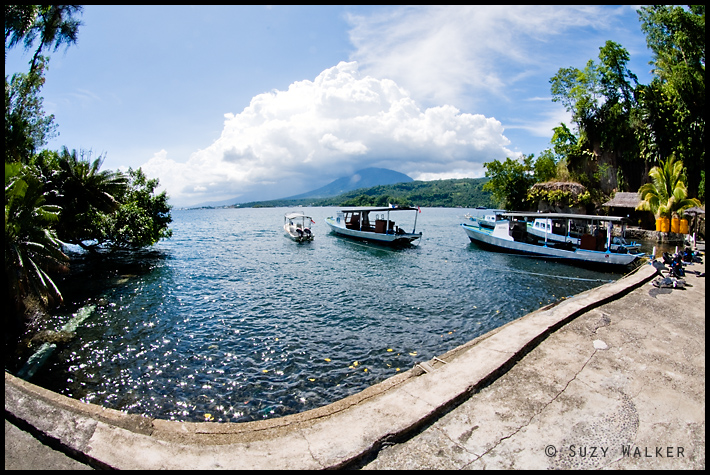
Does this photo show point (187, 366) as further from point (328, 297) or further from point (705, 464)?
point (705, 464)

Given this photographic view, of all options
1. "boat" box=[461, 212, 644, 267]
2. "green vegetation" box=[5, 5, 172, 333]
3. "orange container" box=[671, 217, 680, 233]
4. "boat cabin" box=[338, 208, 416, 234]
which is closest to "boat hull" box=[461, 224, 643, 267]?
"boat" box=[461, 212, 644, 267]

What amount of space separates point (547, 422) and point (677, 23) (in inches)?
1799

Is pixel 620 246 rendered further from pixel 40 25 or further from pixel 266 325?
pixel 40 25

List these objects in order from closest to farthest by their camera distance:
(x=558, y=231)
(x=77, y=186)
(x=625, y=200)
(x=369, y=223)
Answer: (x=77, y=186)
(x=558, y=231)
(x=369, y=223)
(x=625, y=200)

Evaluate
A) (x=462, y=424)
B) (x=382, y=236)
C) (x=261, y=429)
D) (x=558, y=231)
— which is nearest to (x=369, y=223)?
(x=382, y=236)

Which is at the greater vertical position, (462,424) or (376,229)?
(376,229)

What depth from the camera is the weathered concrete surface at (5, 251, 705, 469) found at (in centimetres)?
377

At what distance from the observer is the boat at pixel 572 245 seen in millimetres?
22062

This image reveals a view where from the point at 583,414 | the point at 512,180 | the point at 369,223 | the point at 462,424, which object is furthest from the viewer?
the point at 512,180

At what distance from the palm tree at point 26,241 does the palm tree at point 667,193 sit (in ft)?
144

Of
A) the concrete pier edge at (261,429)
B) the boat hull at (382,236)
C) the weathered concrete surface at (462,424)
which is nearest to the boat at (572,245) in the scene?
the boat hull at (382,236)

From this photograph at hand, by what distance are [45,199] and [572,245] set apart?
28433mm

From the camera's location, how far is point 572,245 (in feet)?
80.0

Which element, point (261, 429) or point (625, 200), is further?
point (625, 200)
